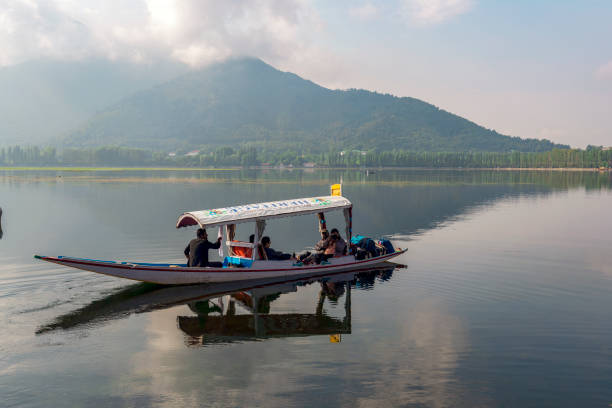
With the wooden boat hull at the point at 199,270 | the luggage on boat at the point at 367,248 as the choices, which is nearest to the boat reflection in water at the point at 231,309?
Answer: the wooden boat hull at the point at 199,270

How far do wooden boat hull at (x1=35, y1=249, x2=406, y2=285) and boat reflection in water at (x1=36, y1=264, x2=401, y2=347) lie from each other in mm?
348

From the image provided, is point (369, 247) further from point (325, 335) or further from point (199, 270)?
point (325, 335)

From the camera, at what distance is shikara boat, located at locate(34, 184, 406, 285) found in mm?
20484

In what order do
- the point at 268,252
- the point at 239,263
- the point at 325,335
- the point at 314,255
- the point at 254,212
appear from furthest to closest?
the point at 314,255, the point at 268,252, the point at 239,263, the point at 254,212, the point at 325,335

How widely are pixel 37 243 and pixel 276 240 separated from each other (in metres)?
15.7

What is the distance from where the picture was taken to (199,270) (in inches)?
850

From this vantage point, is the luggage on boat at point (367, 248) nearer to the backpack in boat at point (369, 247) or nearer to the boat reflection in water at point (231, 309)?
the backpack in boat at point (369, 247)

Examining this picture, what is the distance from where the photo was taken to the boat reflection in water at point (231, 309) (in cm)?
1667

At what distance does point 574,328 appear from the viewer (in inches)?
674

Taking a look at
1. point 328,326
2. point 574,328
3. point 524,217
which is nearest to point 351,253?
point 328,326

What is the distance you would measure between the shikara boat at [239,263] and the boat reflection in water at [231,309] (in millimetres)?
446

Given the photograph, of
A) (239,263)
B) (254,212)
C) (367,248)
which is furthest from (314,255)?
(254,212)

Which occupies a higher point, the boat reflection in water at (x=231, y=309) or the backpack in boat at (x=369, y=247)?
the backpack in boat at (x=369, y=247)

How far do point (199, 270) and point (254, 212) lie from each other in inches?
142
